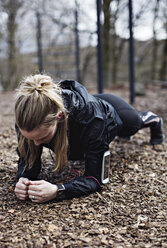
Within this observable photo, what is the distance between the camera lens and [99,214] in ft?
5.60

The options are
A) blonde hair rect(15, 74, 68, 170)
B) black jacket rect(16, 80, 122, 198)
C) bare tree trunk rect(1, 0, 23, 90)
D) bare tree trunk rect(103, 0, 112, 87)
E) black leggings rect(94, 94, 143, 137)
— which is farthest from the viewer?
bare tree trunk rect(1, 0, 23, 90)

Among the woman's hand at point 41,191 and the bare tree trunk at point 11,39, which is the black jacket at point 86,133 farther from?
the bare tree trunk at point 11,39

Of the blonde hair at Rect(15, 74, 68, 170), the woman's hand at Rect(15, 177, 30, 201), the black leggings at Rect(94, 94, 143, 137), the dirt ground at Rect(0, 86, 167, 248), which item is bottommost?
the dirt ground at Rect(0, 86, 167, 248)

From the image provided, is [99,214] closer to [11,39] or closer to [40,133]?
[40,133]

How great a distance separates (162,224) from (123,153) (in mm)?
1145

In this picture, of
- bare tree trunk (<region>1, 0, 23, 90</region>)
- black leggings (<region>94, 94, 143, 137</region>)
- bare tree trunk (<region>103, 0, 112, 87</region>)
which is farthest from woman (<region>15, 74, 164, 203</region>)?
bare tree trunk (<region>1, 0, 23, 90</region>)

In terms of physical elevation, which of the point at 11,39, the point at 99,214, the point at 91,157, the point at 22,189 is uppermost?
the point at 11,39

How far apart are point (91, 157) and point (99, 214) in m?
0.36

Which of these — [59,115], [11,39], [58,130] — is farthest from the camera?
[11,39]

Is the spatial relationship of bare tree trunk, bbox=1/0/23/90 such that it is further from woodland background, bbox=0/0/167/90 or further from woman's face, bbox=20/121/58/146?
woman's face, bbox=20/121/58/146

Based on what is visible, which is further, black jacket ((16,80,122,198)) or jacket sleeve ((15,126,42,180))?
jacket sleeve ((15,126,42,180))

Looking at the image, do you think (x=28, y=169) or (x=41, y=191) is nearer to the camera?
(x=41, y=191)

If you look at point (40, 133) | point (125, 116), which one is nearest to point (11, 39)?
point (125, 116)

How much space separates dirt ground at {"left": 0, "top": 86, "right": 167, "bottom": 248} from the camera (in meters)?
1.47
